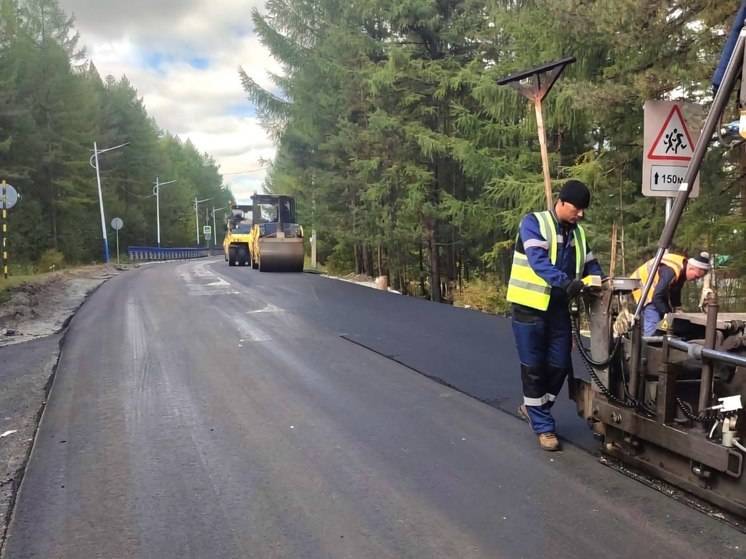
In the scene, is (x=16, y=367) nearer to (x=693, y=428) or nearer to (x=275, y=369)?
(x=275, y=369)

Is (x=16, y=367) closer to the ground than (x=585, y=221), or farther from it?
closer to the ground

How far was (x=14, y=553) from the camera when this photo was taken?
10.5 ft

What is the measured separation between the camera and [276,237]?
78.4ft

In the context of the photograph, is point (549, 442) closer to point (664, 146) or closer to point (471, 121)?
point (664, 146)

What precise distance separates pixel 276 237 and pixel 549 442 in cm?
2013

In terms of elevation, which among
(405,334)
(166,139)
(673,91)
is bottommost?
(405,334)

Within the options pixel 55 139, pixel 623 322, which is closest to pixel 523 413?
pixel 623 322

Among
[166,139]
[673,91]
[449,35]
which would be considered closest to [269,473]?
[673,91]

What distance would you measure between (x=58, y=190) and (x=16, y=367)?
38.3 meters

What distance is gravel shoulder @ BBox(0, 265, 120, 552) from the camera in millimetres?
4441

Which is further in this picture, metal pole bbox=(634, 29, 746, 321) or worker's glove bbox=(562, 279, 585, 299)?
worker's glove bbox=(562, 279, 585, 299)

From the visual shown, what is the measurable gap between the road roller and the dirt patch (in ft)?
21.1

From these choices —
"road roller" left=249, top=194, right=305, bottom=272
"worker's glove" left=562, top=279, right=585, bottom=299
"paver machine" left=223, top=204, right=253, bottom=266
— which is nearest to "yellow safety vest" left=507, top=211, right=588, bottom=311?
"worker's glove" left=562, top=279, right=585, bottom=299

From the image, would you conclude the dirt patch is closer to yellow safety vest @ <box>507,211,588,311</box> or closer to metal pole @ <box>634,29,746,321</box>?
yellow safety vest @ <box>507,211,588,311</box>
